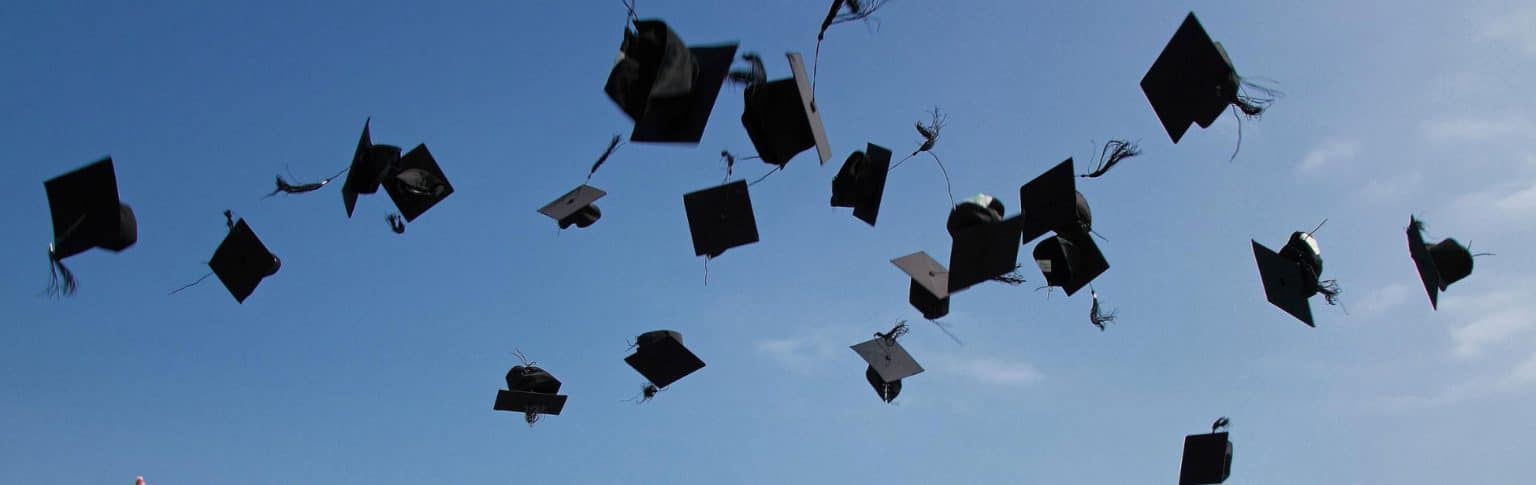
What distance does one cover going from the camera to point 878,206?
4758mm

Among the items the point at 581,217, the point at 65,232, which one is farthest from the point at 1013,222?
the point at 65,232

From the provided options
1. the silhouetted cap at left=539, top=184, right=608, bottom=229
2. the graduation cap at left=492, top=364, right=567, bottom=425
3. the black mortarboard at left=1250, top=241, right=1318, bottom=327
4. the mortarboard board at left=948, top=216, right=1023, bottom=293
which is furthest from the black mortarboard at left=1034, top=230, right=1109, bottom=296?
the graduation cap at left=492, top=364, right=567, bottom=425

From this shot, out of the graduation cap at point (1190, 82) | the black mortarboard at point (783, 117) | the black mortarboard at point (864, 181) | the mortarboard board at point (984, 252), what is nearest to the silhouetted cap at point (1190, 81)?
the graduation cap at point (1190, 82)

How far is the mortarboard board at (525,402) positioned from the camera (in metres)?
5.64

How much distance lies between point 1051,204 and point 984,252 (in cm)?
48

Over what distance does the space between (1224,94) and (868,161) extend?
4.46 ft

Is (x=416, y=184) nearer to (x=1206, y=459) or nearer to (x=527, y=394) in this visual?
(x=527, y=394)

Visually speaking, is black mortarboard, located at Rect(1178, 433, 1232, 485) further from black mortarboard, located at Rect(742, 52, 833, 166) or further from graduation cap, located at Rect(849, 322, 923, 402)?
black mortarboard, located at Rect(742, 52, 833, 166)

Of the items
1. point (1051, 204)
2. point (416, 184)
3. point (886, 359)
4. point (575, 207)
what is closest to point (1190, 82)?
point (1051, 204)

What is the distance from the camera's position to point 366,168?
470 cm

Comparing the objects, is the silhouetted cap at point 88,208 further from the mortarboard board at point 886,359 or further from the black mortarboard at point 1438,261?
the black mortarboard at point 1438,261

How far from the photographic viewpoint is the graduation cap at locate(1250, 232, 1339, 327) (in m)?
4.81

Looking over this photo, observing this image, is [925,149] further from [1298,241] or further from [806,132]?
[1298,241]

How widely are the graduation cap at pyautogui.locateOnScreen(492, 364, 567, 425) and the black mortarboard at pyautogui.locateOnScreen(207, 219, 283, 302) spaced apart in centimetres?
120
